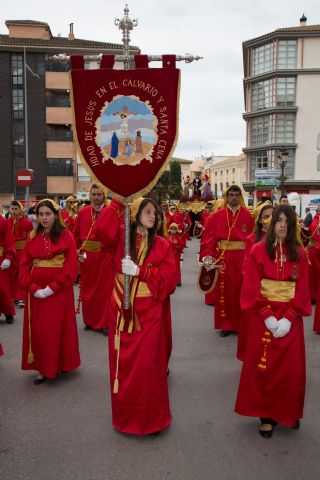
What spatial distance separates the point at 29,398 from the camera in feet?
14.9

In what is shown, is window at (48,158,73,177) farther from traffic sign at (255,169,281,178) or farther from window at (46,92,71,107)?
traffic sign at (255,169,281,178)

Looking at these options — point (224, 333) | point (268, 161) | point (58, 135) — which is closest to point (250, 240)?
point (224, 333)

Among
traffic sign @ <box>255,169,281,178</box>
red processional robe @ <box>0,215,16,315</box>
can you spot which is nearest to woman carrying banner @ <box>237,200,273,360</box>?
red processional robe @ <box>0,215,16,315</box>

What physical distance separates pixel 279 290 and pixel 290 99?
133 feet

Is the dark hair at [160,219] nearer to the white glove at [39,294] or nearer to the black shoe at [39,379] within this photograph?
the white glove at [39,294]

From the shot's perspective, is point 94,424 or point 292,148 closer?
point 94,424

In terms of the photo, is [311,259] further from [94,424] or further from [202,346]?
[94,424]

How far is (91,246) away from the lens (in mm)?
7043

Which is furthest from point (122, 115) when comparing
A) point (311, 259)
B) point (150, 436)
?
point (311, 259)

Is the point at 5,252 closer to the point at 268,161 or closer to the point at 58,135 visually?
the point at 58,135

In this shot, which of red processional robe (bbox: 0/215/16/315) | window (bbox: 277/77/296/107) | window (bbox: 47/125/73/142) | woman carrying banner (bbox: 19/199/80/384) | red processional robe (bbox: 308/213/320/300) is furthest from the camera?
window (bbox: 277/77/296/107)

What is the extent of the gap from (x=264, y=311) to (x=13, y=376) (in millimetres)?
2920

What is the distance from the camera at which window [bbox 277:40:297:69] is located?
131ft

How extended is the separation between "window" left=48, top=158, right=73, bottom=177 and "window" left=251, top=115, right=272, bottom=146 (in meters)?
16.8
